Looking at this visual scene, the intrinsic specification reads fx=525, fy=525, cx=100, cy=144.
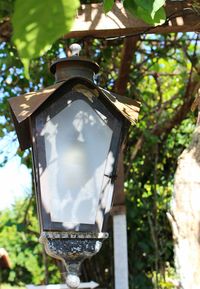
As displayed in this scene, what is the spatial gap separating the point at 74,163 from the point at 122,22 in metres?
0.86

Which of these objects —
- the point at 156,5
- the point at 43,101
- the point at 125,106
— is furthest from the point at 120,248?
the point at 156,5

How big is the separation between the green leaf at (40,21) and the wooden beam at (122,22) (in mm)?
1777

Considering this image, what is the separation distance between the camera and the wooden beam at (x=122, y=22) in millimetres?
2143

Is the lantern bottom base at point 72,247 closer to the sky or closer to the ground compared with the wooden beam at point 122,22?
closer to the ground

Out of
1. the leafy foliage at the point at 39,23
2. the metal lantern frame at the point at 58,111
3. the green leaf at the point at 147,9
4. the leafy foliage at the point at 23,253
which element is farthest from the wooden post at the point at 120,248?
the leafy foliage at the point at 23,253

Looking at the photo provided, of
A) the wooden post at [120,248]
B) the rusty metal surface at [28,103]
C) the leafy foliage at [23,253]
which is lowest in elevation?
the wooden post at [120,248]

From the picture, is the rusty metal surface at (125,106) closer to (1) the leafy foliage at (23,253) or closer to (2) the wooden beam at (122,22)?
(2) the wooden beam at (122,22)

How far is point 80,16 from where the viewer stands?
2174 millimetres

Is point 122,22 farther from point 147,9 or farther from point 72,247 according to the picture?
point 147,9

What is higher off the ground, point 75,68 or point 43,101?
point 75,68

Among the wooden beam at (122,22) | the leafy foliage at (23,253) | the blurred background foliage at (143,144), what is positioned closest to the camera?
the wooden beam at (122,22)

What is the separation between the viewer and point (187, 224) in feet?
4.20

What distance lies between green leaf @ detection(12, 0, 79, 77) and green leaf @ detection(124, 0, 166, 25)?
0.53 metres

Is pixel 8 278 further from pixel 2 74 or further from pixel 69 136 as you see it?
pixel 69 136
